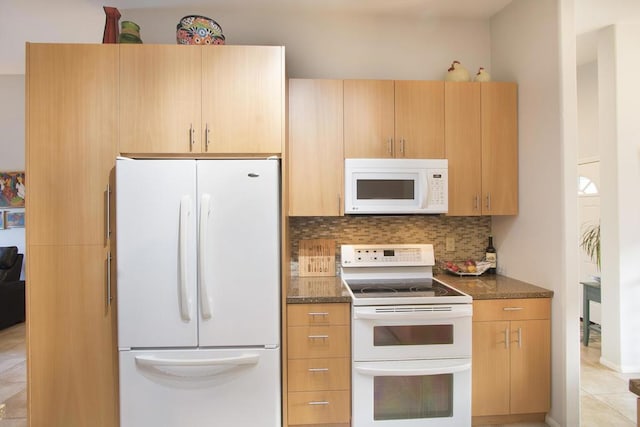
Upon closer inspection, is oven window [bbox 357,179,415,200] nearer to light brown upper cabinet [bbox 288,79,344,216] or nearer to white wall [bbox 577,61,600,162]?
light brown upper cabinet [bbox 288,79,344,216]

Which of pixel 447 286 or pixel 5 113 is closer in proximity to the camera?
pixel 447 286

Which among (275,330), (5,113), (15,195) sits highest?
(5,113)

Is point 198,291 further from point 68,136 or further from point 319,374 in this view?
point 68,136

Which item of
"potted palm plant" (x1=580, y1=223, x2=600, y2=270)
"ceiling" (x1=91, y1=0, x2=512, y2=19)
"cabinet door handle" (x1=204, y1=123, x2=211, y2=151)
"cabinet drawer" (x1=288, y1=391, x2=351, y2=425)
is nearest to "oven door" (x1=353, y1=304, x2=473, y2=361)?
"cabinet drawer" (x1=288, y1=391, x2=351, y2=425)

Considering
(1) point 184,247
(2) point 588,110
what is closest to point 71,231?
(1) point 184,247

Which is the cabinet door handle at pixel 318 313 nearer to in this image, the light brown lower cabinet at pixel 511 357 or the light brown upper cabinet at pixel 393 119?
the light brown lower cabinet at pixel 511 357

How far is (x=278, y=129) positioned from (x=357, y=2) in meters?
1.26

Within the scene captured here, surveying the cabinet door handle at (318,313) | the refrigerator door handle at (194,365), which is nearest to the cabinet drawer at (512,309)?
the cabinet door handle at (318,313)

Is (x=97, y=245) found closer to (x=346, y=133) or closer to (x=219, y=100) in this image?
(x=219, y=100)

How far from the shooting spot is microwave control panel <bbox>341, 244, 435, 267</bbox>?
2.51m

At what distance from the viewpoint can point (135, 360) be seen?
189cm

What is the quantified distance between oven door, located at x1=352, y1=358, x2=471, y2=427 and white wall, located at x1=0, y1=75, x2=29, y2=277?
5179 millimetres

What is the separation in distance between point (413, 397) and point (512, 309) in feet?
2.64

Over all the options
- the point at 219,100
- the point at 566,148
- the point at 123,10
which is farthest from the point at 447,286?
the point at 123,10
